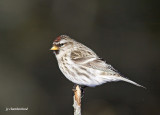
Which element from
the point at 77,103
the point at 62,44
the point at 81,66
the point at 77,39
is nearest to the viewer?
the point at 77,103

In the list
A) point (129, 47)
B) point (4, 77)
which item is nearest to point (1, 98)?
point (4, 77)

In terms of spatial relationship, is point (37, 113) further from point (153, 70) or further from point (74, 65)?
point (74, 65)

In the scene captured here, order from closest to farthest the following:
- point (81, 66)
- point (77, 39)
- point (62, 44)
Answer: point (81, 66) < point (62, 44) < point (77, 39)

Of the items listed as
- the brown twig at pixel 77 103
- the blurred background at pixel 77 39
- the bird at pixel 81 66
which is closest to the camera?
the brown twig at pixel 77 103

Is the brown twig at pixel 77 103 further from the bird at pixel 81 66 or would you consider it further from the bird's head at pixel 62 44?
the bird's head at pixel 62 44

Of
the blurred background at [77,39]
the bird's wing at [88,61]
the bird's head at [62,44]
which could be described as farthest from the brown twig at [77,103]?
the blurred background at [77,39]

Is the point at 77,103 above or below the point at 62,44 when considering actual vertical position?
below

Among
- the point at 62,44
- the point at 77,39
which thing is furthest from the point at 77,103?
the point at 77,39

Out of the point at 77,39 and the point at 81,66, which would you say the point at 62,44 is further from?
the point at 77,39
